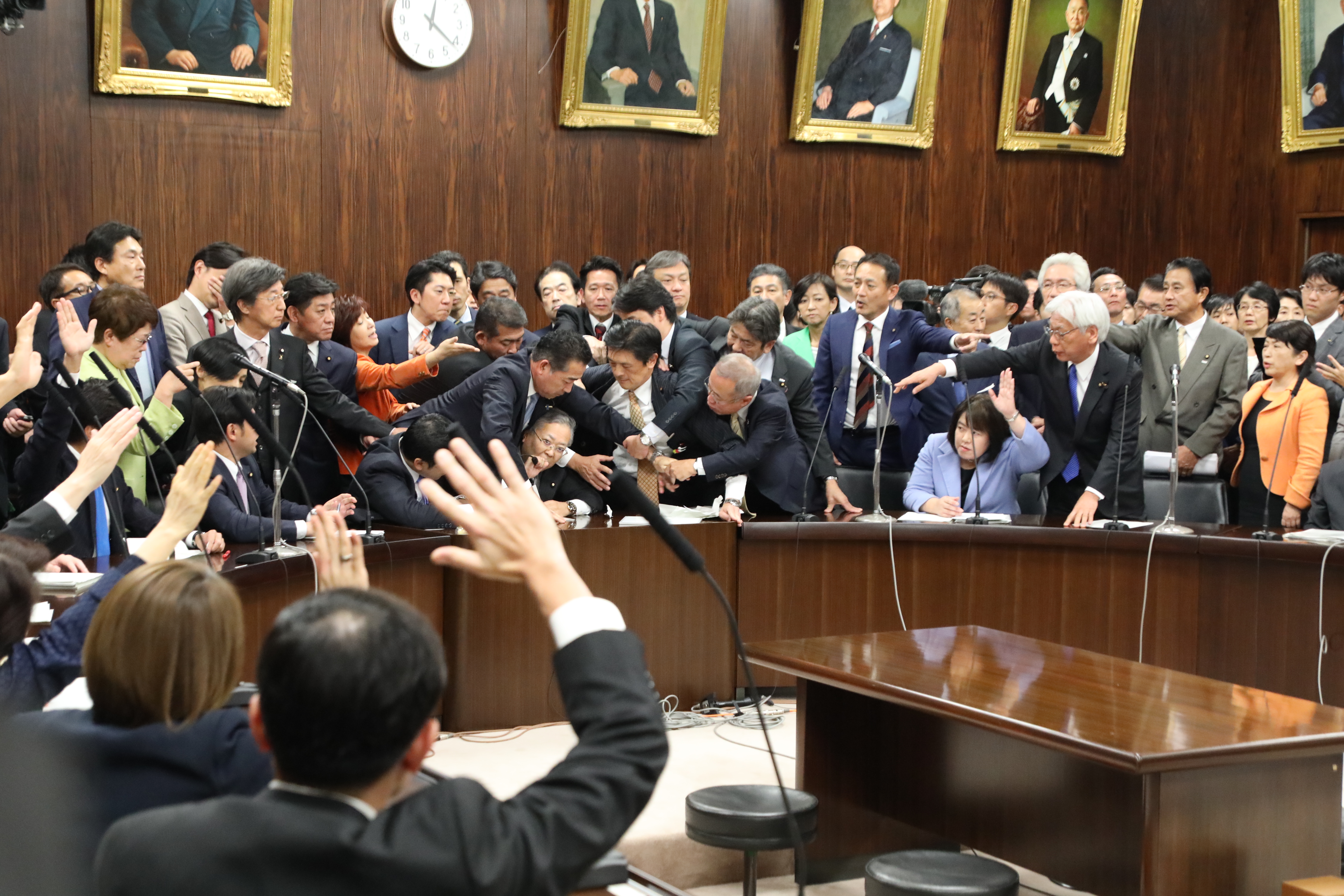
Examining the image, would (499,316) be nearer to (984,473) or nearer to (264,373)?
(264,373)

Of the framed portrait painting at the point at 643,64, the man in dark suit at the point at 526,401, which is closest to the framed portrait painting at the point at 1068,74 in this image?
the framed portrait painting at the point at 643,64

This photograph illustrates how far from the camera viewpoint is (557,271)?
6961 mm

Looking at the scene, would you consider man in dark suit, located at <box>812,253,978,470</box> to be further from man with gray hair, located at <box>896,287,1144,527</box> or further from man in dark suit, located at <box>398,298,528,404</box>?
man in dark suit, located at <box>398,298,528,404</box>

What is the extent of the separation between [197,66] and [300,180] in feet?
2.47

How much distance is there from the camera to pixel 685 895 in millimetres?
2002

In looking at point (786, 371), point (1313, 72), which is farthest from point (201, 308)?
point (1313, 72)

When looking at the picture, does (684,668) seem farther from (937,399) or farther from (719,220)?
(719,220)

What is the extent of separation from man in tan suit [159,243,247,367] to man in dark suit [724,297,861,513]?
76.9 inches

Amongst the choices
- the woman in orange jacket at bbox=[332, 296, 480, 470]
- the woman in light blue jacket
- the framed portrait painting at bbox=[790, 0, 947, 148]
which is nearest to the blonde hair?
the woman in orange jacket at bbox=[332, 296, 480, 470]

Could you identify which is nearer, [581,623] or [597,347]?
[581,623]

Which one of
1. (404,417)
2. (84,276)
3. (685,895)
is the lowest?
(685,895)

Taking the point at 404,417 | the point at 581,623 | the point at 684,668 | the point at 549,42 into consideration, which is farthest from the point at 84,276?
the point at 581,623

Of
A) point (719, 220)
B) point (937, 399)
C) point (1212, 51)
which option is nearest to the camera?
point (937, 399)

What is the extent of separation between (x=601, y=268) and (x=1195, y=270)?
2734 millimetres
